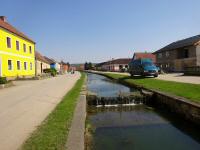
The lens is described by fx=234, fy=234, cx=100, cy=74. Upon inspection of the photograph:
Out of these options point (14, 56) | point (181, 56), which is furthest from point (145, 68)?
point (181, 56)

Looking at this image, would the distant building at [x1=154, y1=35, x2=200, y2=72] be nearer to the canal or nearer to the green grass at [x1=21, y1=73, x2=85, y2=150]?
the canal

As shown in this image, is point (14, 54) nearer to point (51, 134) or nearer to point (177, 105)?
point (177, 105)

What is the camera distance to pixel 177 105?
40.7 ft

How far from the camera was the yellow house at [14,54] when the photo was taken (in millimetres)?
27667

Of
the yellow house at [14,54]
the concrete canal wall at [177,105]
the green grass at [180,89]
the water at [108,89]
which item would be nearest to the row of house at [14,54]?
the yellow house at [14,54]

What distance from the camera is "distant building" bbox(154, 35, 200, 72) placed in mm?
45059

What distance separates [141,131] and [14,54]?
1020 inches

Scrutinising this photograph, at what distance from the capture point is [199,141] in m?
8.46

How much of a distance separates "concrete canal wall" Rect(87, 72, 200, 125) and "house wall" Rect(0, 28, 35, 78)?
61.6ft

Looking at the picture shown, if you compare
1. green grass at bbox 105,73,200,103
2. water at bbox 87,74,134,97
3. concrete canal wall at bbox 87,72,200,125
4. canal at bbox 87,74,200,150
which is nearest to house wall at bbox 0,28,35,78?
water at bbox 87,74,134,97

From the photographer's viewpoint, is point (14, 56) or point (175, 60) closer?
point (14, 56)

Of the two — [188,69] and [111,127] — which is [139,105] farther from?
[188,69]

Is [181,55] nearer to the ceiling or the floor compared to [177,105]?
nearer to the ceiling

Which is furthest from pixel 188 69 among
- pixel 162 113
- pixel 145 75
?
pixel 162 113
